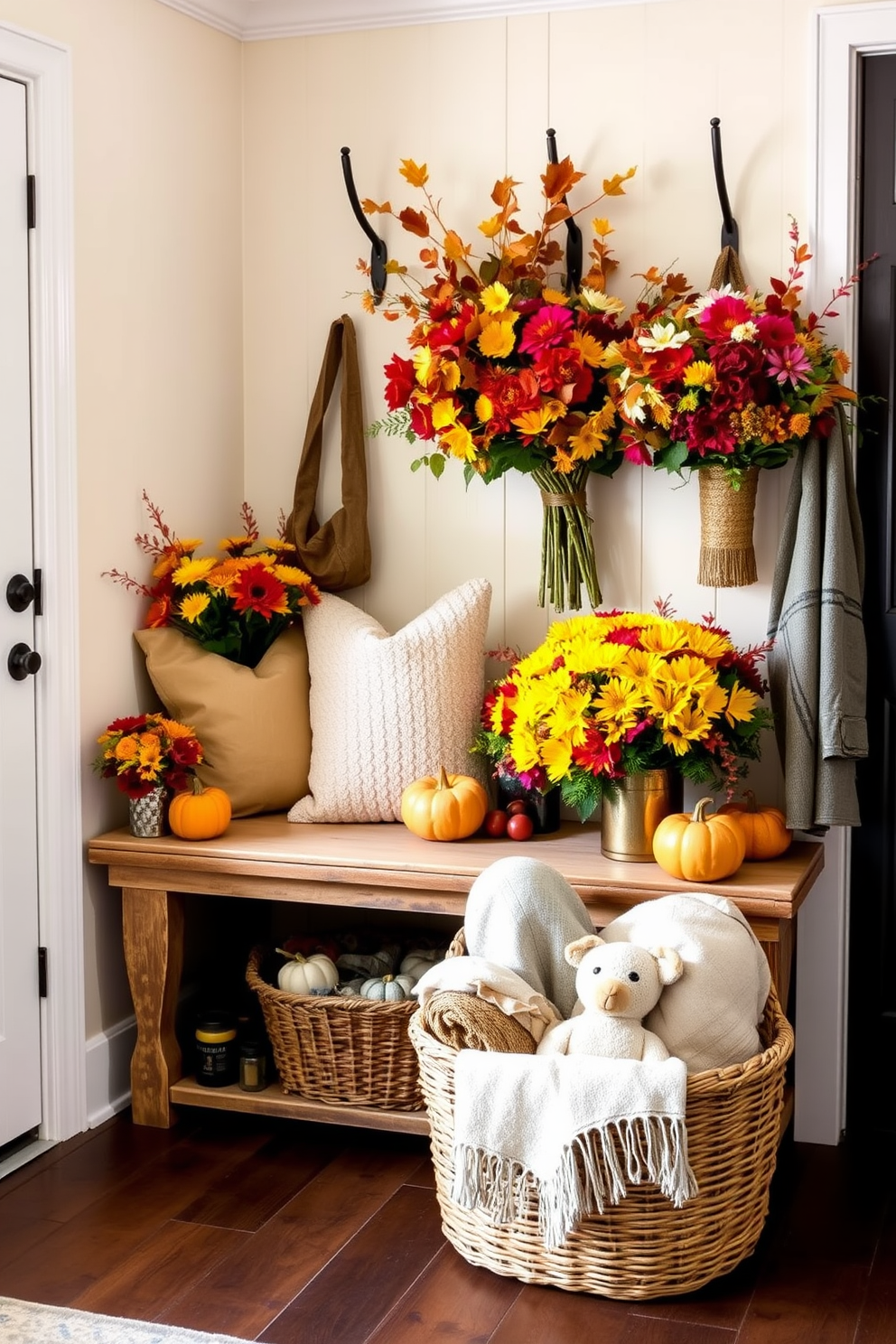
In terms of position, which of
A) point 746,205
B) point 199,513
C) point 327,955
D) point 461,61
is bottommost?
point 327,955

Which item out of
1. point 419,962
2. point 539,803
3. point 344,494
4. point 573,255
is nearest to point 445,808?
point 539,803

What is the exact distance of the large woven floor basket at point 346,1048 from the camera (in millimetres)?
2729

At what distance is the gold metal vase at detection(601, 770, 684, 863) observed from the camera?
8.72 feet

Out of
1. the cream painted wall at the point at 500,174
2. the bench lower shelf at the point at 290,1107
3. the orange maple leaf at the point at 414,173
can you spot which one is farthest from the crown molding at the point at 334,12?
the bench lower shelf at the point at 290,1107

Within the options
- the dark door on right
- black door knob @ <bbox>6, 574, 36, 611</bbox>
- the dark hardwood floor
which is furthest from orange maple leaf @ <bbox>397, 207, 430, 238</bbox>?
the dark hardwood floor

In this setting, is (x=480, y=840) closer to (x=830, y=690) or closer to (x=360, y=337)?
(x=830, y=690)

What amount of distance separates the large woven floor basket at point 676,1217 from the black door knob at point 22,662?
996 mm

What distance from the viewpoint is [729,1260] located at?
7.48ft

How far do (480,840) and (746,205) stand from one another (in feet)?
4.51

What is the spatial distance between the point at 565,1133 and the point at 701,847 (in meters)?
Answer: 0.59

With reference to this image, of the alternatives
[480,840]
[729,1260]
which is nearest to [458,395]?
[480,840]

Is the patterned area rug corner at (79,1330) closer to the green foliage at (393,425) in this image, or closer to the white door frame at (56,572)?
the white door frame at (56,572)

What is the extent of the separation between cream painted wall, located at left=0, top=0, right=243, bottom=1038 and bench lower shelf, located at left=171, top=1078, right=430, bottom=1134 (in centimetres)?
24

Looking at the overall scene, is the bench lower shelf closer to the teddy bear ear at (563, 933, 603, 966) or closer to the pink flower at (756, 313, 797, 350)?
the teddy bear ear at (563, 933, 603, 966)
